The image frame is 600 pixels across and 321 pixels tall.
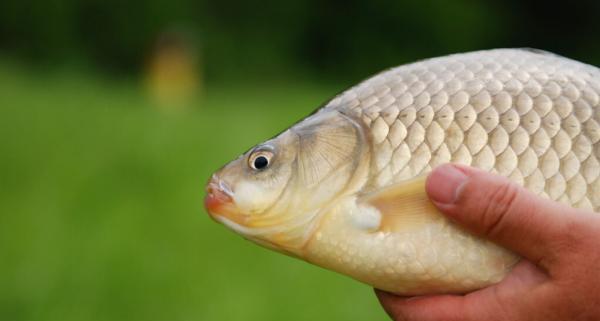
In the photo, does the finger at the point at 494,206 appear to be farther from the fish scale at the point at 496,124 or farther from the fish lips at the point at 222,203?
the fish lips at the point at 222,203

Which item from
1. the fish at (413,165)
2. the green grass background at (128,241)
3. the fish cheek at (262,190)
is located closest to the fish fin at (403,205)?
the fish at (413,165)

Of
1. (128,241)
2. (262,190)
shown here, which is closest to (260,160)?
(262,190)

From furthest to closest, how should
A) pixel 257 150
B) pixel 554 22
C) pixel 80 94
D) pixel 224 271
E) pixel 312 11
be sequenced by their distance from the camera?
pixel 554 22
pixel 312 11
pixel 80 94
pixel 224 271
pixel 257 150

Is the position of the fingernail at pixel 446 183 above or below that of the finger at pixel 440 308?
above

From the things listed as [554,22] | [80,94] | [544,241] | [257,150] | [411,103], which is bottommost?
[554,22]

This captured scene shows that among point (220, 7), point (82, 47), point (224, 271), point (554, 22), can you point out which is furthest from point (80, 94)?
point (554, 22)

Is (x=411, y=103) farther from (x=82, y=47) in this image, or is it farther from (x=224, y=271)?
(x=82, y=47)

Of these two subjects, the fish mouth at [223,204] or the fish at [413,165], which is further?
the fish mouth at [223,204]
